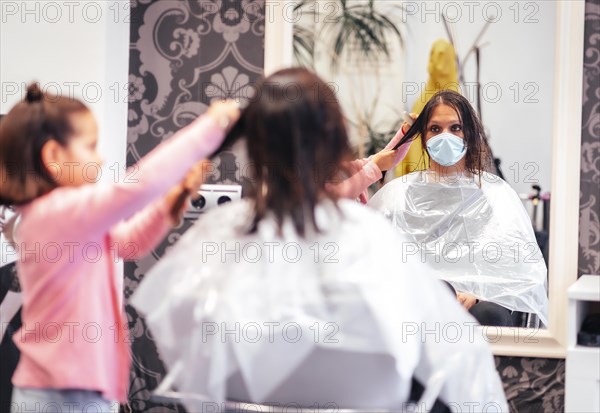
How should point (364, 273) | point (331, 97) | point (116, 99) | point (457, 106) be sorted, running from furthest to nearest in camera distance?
point (116, 99), point (457, 106), point (331, 97), point (364, 273)

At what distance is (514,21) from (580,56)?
0.24 metres

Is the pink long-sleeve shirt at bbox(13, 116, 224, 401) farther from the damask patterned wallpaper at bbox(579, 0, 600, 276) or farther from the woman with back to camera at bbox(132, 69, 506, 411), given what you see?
the damask patterned wallpaper at bbox(579, 0, 600, 276)

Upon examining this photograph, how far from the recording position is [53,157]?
1.79 metres

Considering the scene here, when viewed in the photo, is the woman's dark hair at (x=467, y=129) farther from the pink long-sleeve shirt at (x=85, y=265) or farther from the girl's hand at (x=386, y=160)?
the pink long-sleeve shirt at (x=85, y=265)

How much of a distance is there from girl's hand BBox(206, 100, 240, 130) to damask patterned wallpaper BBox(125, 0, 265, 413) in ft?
4.70

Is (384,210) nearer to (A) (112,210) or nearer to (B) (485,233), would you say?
(B) (485,233)

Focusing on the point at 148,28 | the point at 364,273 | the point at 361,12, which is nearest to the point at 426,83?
the point at 361,12

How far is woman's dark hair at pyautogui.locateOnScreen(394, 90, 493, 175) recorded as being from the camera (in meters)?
2.76

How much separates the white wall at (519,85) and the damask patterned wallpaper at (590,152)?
123 millimetres

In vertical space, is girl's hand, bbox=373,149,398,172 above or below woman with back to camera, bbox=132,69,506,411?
above

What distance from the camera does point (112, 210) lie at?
1.66 m

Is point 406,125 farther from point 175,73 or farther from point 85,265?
point 85,265

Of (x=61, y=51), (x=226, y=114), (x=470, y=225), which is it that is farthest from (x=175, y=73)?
(x=226, y=114)

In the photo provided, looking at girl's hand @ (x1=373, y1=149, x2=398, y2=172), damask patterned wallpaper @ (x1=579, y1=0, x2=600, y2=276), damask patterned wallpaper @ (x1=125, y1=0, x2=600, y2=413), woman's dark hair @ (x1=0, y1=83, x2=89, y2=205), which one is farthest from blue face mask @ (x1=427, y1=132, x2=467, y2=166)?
woman's dark hair @ (x1=0, y1=83, x2=89, y2=205)
